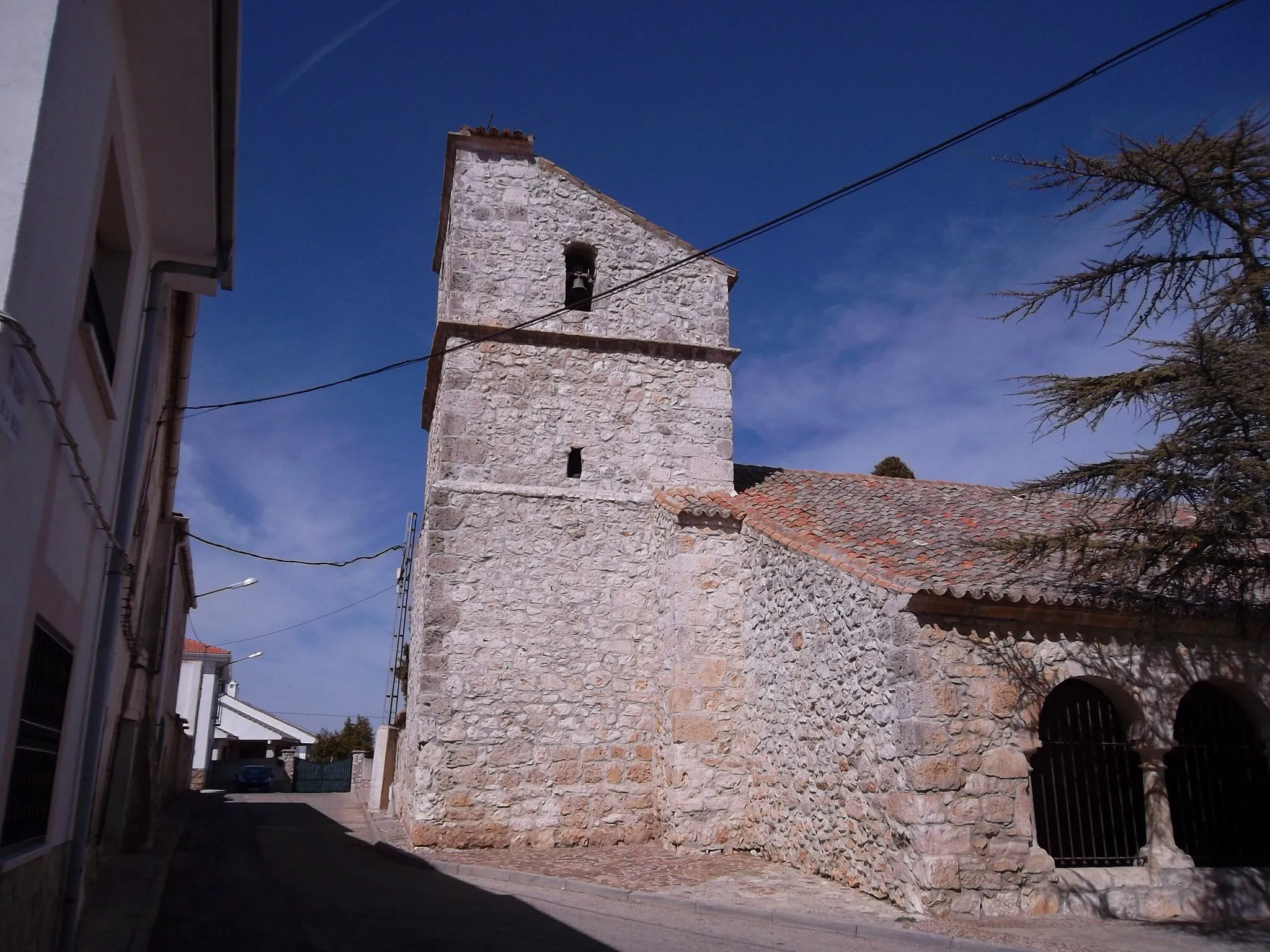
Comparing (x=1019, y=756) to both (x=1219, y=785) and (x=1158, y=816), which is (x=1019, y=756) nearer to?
(x=1158, y=816)

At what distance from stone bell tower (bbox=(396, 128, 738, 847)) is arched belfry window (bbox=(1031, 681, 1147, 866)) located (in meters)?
4.59

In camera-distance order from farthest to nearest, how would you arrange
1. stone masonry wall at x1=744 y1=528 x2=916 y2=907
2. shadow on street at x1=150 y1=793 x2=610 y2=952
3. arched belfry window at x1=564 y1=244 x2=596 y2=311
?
1. arched belfry window at x1=564 y1=244 x2=596 y2=311
2. stone masonry wall at x1=744 y1=528 x2=916 y2=907
3. shadow on street at x1=150 y1=793 x2=610 y2=952

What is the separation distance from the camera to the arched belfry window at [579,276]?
13594mm

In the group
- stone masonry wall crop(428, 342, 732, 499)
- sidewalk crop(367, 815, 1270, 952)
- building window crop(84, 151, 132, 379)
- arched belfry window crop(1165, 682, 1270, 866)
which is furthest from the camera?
stone masonry wall crop(428, 342, 732, 499)

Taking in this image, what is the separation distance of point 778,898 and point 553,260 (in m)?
8.81

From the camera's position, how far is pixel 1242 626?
30.9ft

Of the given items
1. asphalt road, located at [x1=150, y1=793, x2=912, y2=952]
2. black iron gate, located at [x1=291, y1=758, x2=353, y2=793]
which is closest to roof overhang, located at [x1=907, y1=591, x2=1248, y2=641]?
asphalt road, located at [x1=150, y1=793, x2=912, y2=952]

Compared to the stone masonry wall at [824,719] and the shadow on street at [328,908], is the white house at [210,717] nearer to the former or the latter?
the shadow on street at [328,908]

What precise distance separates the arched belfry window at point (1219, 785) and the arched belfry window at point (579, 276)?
874cm

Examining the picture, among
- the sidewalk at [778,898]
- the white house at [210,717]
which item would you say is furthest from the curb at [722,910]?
the white house at [210,717]

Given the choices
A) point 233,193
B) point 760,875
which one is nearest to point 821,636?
point 760,875

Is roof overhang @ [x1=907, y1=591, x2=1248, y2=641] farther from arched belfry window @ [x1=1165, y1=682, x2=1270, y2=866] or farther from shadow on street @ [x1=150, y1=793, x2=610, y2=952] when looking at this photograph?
shadow on street @ [x1=150, y1=793, x2=610, y2=952]

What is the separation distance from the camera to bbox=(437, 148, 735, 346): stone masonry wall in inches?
524

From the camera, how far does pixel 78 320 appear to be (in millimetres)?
4402
